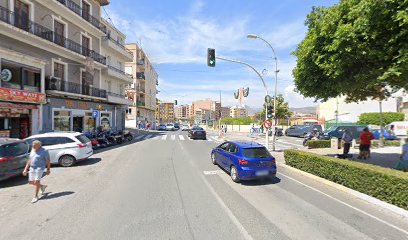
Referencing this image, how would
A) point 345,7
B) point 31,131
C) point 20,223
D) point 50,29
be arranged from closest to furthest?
point 20,223 < point 345,7 < point 31,131 < point 50,29

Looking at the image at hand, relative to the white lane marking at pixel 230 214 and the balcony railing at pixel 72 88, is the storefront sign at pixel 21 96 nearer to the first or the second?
the balcony railing at pixel 72 88

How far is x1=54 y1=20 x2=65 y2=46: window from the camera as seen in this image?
19.3 meters

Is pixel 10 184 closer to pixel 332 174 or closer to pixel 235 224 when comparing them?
pixel 235 224

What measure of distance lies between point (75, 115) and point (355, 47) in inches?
871

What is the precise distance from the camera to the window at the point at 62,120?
756 inches

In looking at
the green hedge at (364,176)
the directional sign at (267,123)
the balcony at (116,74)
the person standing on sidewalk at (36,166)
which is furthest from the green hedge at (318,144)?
the balcony at (116,74)

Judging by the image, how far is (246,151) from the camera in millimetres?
8250

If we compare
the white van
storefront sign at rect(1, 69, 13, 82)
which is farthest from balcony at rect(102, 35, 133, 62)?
the white van

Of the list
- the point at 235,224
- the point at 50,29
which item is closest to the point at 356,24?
the point at 235,224

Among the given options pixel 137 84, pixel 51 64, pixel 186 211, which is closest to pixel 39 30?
pixel 51 64

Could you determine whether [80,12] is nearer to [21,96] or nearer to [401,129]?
[21,96]

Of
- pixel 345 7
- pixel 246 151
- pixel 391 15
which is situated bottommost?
pixel 246 151

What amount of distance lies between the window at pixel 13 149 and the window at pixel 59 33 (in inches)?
559

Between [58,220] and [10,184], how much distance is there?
4.26 m
